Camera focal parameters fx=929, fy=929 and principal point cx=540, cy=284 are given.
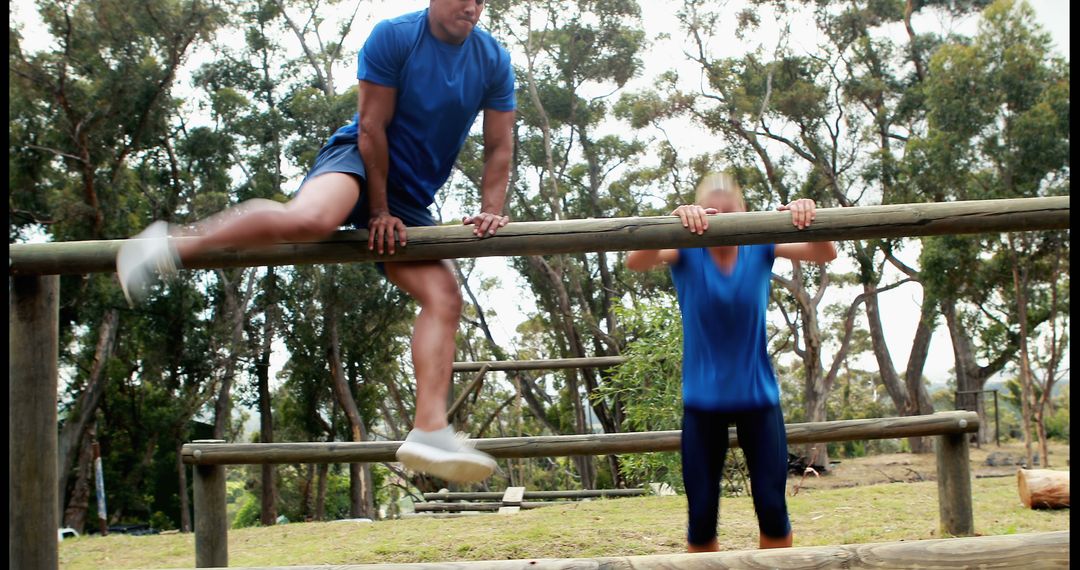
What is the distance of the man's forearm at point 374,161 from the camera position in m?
2.82

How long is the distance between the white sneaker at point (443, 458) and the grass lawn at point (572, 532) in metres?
2.40

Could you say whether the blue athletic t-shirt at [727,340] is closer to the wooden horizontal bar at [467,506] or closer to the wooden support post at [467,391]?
the wooden support post at [467,391]

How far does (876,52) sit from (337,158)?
2053 centimetres

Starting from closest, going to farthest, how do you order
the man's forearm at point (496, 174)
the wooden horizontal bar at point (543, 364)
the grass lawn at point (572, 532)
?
1. the man's forearm at point (496, 174)
2. the grass lawn at point (572, 532)
3. the wooden horizontal bar at point (543, 364)

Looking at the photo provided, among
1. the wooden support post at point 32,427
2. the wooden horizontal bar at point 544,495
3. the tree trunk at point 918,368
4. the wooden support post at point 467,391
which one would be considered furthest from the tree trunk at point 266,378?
the wooden support post at point 32,427

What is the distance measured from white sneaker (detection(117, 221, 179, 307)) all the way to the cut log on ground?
583 centimetres

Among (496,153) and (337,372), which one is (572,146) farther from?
(496,153)

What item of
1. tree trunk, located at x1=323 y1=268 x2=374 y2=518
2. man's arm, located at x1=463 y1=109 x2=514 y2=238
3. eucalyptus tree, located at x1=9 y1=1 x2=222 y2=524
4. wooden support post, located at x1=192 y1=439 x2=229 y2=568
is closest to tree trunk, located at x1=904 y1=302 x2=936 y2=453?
tree trunk, located at x1=323 y1=268 x2=374 y2=518

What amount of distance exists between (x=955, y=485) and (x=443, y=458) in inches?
119

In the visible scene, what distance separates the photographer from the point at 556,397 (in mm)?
24734

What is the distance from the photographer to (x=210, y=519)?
4.30 metres

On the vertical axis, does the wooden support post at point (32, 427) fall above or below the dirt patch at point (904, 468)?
above

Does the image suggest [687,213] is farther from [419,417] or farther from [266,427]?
[266,427]

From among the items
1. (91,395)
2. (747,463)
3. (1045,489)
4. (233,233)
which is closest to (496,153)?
(233,233)
